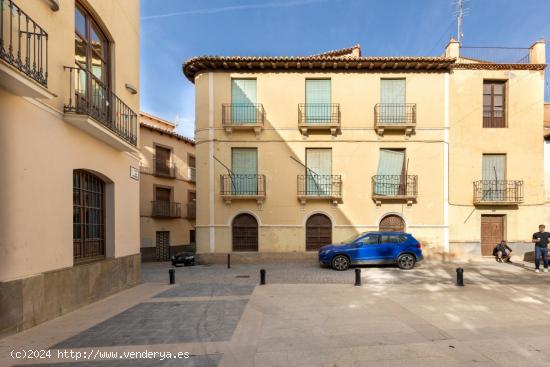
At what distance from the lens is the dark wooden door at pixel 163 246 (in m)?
20.7

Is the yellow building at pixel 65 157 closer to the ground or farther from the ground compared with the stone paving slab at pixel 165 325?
farther from the ground

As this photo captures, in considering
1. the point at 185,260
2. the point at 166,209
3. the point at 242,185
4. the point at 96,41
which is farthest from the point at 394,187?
the point at 166,209

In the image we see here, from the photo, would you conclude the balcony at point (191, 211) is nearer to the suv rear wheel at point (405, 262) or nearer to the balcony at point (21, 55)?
the suv rear wheel at point (405, 262)

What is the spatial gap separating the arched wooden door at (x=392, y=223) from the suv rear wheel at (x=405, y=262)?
8.94 feet

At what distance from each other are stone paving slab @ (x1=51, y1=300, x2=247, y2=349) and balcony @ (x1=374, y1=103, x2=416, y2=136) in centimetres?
1118

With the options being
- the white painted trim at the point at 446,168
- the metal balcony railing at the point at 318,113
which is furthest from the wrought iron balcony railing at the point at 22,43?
the white painted trim at the point at 446,168

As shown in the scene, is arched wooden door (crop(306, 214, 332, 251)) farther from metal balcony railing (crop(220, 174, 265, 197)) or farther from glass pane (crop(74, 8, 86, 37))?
glass pane (crop(74, 8, 86, 37))

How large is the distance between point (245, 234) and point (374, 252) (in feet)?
20.2

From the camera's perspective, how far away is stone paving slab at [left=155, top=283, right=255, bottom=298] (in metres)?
8.12

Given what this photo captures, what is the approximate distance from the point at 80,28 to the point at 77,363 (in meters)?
7.54

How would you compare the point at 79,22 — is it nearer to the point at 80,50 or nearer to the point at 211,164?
the point at 80,50

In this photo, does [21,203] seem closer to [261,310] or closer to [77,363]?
[77,363]

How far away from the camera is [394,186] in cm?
1466

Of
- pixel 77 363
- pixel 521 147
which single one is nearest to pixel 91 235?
pixel 77 363
